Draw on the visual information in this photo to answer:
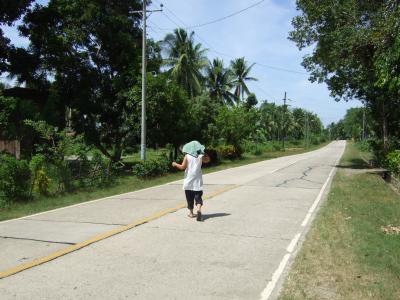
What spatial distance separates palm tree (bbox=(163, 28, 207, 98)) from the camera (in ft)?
148

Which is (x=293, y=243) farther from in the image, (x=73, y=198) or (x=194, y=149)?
(x=73, y=198)

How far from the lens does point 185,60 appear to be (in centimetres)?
4519

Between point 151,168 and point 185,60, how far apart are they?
86.9 ft

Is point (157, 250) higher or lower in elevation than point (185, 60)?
lower

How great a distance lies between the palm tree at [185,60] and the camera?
1779 inches

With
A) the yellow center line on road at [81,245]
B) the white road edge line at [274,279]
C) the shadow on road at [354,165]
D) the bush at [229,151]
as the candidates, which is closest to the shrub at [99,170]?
the yellow center line on road at [81,245]

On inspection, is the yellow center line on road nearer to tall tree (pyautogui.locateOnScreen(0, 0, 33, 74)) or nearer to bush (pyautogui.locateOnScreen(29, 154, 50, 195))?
bush (pyautogui.locateOnScreen(29, 154, 50, 195))

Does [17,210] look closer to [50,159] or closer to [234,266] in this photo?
[50,159]

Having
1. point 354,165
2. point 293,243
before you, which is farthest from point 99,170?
point 354,165

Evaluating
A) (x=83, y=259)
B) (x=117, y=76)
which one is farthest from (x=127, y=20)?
(x=83, y=259)

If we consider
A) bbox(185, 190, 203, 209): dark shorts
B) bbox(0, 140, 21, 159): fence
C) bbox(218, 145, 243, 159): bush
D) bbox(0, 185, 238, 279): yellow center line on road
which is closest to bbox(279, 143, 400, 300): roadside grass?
bbox(185, 190, 203, 209): dark shorts

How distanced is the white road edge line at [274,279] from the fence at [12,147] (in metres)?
18.8

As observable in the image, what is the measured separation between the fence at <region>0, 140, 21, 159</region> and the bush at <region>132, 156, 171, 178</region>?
21.6 ft

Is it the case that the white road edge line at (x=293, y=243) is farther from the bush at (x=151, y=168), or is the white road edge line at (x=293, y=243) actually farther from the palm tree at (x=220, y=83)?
the palm tree at (x=220, y=83)
